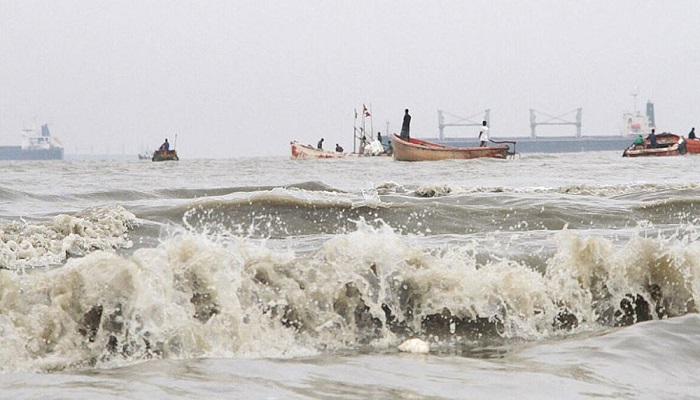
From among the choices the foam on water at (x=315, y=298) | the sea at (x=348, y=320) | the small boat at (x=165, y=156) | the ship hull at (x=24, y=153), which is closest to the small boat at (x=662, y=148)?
the small boat at (x=165, y=156)

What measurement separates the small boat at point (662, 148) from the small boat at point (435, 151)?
8.39 metres

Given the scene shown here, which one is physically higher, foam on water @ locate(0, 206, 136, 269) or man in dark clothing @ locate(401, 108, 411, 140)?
man in dark clothing @ locate(401, 108, 411, 140)

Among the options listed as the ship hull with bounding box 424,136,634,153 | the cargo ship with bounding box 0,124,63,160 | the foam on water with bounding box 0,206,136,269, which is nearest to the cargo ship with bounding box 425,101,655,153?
the ship hull with bounding box 424,136,634,153

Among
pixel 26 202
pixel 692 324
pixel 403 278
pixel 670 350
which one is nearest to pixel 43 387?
pixel 403 278

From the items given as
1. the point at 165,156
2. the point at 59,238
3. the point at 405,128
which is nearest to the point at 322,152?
the point at 165,156

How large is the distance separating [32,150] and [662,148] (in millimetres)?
142555

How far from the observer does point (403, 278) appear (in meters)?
5.61

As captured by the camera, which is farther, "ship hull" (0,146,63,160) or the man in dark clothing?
"ship hull" (0,146,63,160)

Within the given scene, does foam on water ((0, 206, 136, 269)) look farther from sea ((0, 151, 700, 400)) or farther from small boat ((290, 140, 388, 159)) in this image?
small boat ((290, 140, 388, 159))

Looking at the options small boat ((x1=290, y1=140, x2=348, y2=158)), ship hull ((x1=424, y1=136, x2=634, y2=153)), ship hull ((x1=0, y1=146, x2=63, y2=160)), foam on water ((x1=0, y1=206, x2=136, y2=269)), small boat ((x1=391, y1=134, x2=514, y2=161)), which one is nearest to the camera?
foam on water ((x1=0, y1=206, x2=136, y2=269))

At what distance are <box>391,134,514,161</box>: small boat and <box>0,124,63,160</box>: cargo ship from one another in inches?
5510

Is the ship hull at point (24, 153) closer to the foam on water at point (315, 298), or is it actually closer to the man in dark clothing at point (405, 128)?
the man in dark clothing at point (405, 128)

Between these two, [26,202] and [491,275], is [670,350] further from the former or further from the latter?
[26,202]

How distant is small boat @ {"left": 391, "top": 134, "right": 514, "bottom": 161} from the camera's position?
1385 inches
